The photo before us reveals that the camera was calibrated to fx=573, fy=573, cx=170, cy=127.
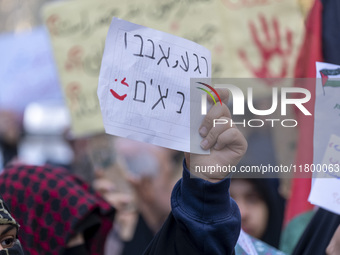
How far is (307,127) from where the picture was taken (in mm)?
2715

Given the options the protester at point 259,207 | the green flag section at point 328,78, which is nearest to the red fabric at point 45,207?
the protester at point 259,207

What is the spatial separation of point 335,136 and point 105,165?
2105 mm

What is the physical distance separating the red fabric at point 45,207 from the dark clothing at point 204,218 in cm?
86

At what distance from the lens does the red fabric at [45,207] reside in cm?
220

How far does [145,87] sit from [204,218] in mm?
353

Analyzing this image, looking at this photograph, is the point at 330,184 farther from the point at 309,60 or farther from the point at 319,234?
the point at 309,60

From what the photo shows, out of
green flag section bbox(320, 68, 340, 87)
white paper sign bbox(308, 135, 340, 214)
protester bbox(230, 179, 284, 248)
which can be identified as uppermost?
green flag section bbox(320, 68, 340, 87)

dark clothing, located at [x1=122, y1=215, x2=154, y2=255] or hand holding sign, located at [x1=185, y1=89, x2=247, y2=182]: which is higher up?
hand holding sign, located at [x1=185, y1=89, x2=247, y2=182]

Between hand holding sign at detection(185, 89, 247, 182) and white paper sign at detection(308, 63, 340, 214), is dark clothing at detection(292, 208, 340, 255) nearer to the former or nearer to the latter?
white paper sign at detection(308, 63, 340, 214)

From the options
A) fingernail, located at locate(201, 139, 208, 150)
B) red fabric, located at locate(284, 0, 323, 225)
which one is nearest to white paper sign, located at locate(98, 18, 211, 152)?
fingernail, located at locate(201, 139, 208, 150)

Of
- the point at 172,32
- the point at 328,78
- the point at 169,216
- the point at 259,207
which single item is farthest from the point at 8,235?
the point at 172,32

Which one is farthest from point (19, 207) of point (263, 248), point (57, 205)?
point (263, 248)

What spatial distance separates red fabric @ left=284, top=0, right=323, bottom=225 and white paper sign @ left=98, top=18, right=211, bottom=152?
131 cm

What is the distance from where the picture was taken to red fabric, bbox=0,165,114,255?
2.20 m
